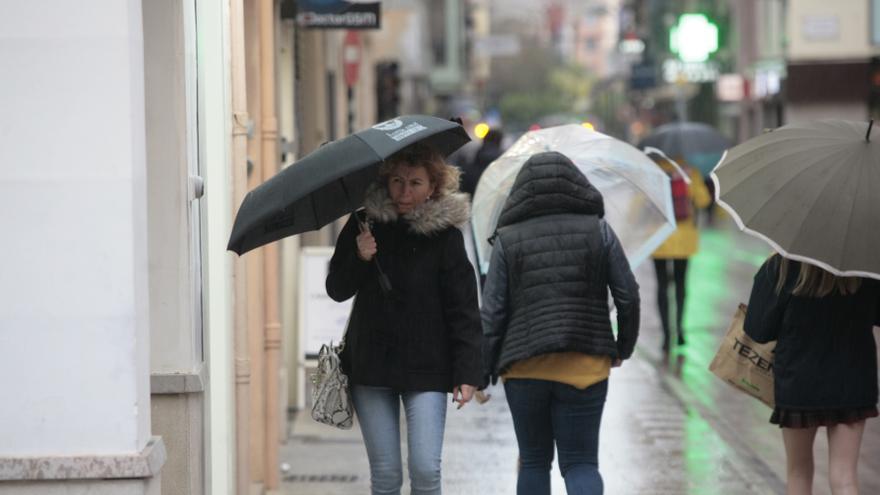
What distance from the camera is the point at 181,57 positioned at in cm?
627

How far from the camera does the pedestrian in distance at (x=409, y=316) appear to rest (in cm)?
581

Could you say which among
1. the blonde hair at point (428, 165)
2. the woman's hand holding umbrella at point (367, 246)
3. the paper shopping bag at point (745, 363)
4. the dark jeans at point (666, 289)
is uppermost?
the blonde hair at point (428, 165)

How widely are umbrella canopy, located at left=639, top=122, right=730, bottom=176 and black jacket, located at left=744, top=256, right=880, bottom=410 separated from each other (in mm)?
9038

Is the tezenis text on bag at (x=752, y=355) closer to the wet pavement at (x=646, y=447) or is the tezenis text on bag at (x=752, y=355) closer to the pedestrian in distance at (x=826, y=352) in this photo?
the pedestrian in distance at (x=826, y=352)

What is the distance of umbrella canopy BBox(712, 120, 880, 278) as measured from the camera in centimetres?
609

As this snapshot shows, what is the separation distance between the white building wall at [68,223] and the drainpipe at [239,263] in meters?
2.50

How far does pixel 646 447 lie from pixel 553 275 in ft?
12.8

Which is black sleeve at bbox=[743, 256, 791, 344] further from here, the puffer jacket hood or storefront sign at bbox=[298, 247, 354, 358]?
storefront sign at bbox=[298, 247, 354, 358]

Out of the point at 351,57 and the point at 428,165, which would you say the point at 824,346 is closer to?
the point at 428,165

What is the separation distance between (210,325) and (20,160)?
235 centimetres

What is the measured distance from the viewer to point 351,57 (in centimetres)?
1858

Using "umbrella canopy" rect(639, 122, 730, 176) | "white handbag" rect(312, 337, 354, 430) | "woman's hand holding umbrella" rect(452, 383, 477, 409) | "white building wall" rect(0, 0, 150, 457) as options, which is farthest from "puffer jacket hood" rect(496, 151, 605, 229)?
"umbrella canopy" rect(639, 122, 730, 176)

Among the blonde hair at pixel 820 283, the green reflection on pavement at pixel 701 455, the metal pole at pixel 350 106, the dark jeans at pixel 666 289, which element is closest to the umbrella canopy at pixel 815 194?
the blonde hair at pixel 820 283

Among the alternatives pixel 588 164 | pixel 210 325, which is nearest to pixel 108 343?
pixel 210 325
